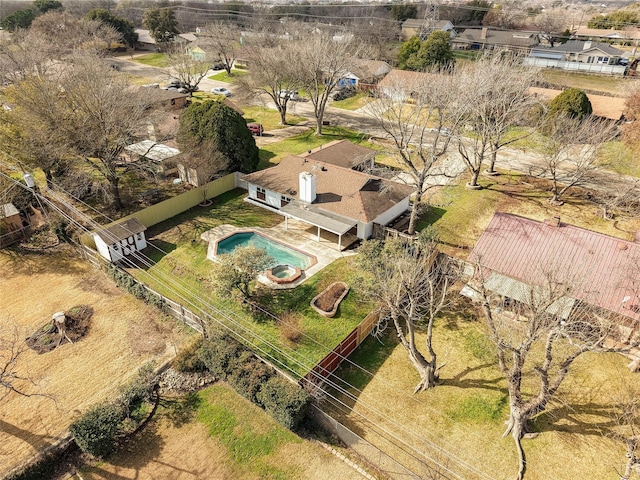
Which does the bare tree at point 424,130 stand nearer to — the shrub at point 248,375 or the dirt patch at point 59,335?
the shrub at point 248,375

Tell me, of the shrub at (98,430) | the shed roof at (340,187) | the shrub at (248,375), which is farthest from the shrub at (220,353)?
the shed roof at (340,187)

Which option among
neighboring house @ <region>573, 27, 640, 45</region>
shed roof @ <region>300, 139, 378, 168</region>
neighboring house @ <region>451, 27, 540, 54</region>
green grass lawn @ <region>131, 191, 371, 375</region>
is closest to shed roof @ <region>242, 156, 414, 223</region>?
shed roof @ <region>300, 139, 378, 168</region>

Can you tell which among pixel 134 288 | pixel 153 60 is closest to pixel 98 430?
pixel 134 288

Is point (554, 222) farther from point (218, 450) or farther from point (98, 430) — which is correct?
point (98, 430)

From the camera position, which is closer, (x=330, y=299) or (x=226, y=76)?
(x=330, y=299)

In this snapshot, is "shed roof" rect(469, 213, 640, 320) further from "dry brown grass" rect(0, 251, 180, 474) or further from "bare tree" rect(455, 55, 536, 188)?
"dry brown grass" rect(0, 251, 180, 474)

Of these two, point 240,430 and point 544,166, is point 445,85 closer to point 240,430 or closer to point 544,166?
point 544,166
